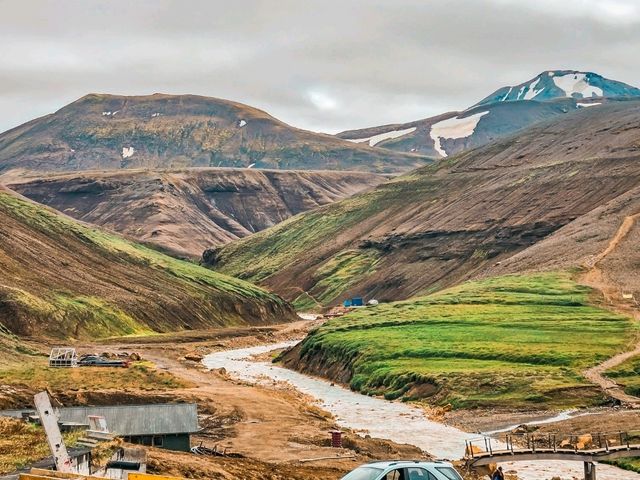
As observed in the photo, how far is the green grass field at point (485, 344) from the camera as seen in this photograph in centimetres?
7850

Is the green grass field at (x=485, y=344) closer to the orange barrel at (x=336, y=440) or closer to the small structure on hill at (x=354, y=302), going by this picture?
the orange barrel at (x=336, y=440)

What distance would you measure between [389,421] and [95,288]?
8249 cm

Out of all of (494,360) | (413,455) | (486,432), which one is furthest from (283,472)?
(494,360)

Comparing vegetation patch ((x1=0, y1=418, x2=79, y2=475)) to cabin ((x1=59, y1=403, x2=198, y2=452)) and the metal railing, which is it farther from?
the metal railing

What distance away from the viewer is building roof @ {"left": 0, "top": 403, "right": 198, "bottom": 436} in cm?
4703

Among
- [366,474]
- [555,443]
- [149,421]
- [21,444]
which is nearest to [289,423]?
[149,421]

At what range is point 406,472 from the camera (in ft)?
77.7

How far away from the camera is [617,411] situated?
67500mm

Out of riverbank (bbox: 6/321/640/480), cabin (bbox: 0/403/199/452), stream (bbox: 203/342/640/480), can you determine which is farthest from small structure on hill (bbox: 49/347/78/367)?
cabin (bbox: 0/403/199/452)

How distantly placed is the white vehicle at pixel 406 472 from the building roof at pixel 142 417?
24511 mm

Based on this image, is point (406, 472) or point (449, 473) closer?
point (406, 472)

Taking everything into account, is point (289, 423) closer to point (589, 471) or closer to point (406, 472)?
point (589, 471)

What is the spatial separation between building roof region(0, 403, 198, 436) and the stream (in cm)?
1413

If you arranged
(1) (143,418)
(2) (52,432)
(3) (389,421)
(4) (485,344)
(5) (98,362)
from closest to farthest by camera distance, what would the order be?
(2) (52,432), (1) (143,418), (3) (389,421), (5) (98,362), (4) (485,344)
